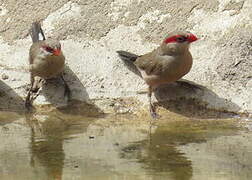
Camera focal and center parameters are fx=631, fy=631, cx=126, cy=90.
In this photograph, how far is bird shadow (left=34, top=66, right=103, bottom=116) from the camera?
26.7 ft

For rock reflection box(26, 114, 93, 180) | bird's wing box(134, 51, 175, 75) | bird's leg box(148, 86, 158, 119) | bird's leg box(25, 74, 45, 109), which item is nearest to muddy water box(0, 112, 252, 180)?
rock reflection box(26, 114, 93, 180)

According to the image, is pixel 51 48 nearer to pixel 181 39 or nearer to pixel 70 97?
pixel 70 97

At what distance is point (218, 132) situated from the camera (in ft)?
23.7

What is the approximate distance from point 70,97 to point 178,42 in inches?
63.6

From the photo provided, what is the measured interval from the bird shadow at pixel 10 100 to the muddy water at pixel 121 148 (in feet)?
0.58

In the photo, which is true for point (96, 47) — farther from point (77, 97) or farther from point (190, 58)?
point (190, 58)

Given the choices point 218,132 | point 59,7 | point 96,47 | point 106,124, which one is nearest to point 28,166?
point 106,124

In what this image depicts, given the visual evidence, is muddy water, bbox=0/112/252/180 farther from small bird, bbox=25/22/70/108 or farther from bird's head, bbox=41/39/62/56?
bird's head, bbox=41/39/62/56

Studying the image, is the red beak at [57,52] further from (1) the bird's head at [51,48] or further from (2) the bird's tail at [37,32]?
(2) the bird's tail at [37,32]

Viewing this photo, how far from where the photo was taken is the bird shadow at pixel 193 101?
7.82 meters

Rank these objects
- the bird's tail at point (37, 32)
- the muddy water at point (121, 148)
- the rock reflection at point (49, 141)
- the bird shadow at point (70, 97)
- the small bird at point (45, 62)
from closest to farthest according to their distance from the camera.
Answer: the muddy water at point (121, 148), the rock reflection at point (49, 141), the bird shadow at point (70, 97), the small bird at point (45, 62), the bird's tail at point (37, 32)

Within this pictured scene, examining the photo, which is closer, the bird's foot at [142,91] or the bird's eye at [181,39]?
the bird's eye at [181,39]

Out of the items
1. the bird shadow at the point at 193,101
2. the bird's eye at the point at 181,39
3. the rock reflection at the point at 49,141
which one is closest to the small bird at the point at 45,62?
the rock reflection at the point at 49,141

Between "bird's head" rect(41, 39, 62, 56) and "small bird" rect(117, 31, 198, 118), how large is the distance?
1.12 m
